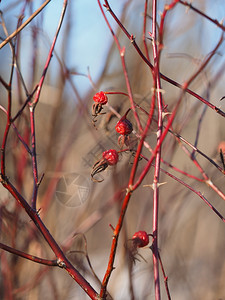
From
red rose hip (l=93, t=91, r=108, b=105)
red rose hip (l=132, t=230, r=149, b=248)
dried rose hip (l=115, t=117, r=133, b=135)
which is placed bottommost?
red rose hip (l=132, t=230, r=149, b=248)

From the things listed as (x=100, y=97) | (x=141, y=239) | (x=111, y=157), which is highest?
(x=100, y=97)

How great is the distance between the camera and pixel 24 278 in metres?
1.47

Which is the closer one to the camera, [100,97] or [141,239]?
[141,239]

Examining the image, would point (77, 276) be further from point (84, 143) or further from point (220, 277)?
point (84, 143)

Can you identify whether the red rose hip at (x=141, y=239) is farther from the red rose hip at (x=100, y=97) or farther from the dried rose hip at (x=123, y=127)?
the red rose hip at (x=100, y=97)

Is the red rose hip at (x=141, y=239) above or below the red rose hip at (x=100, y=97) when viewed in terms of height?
below

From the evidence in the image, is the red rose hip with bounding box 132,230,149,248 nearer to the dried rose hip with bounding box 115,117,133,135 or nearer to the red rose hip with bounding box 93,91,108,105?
the dried rose hip with bounding box 115,117,133,135

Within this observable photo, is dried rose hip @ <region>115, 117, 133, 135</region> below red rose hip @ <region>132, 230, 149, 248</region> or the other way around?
the other way around

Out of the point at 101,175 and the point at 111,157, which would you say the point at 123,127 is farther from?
the point at 101,175

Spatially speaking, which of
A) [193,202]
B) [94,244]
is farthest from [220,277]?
[94,244]

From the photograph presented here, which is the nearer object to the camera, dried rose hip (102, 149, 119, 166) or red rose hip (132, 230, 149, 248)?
red rose hip (132, 230, 149, 248)

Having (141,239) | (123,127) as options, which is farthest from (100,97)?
(141,239)

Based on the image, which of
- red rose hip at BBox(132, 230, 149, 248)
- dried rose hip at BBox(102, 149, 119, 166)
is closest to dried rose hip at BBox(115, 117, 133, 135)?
dried rose hip at BBox(102, 149, 119, 166)

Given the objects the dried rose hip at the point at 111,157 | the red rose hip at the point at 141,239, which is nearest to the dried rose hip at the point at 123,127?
the dried rose hip at the point at 111,157
